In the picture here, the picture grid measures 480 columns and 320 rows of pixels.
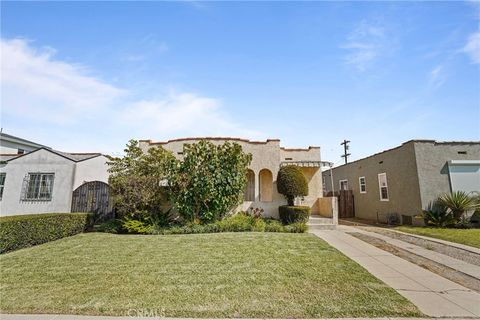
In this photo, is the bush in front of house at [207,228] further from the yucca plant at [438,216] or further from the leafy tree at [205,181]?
the yucca plant at [438,216]

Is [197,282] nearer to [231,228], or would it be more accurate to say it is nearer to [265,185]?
[231,228]

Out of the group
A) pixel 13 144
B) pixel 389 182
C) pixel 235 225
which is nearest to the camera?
pixel 235 225

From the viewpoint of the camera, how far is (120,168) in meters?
13.4

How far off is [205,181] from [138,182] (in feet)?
11.9

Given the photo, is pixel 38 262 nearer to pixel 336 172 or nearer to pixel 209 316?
pixel 209 316

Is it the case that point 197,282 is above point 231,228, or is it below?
below

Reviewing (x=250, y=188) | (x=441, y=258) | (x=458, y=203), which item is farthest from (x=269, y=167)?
(x=458, y=203)

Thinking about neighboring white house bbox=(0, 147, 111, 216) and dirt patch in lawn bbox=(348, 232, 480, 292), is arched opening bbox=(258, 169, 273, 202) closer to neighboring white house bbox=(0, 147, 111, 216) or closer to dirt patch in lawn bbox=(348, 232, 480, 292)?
dirt patch in lawn bbox=(348, 232, 480, 292)

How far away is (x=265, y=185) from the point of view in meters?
17.9

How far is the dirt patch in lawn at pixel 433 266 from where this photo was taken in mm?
5691

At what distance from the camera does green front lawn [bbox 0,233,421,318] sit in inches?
171

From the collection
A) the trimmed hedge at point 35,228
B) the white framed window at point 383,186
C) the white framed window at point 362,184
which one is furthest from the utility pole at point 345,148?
the trimmed hedge at point 35,228

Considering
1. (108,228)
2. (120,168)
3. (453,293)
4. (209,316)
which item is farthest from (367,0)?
(108,228)

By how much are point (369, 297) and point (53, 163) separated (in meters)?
18.7
